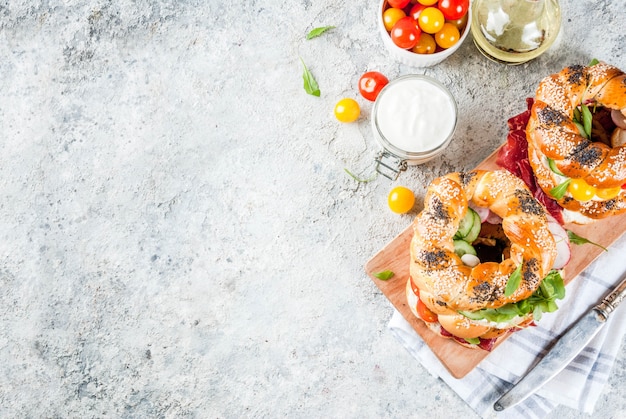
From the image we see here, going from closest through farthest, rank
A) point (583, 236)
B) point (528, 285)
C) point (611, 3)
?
point (528, 285)
point (583, 236)
point (611, 3)

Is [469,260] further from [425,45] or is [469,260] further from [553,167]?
[425,45]

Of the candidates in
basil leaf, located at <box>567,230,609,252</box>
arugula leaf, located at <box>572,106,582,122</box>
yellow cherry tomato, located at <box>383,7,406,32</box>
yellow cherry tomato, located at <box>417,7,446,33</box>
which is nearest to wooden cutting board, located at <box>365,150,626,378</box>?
basil leaf, located at <box>567,230,609,252</box>

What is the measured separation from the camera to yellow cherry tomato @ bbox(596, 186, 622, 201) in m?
2.19

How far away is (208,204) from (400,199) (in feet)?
2.66

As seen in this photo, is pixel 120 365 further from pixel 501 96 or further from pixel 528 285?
pixel 501 96

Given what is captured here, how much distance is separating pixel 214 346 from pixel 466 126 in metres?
1.41

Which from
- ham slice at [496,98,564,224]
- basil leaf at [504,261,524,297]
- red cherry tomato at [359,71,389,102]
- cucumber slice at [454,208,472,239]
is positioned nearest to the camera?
basil leaf at [504,261,524,297]

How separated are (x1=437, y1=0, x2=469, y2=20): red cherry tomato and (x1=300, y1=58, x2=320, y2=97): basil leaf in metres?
0.58

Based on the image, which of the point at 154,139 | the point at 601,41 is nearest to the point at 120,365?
the point at 154,139

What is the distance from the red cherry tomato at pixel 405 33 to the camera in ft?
8.04

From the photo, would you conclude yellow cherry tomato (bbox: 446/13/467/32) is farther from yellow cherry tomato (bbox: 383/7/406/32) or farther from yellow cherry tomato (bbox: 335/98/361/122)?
yellow cherry tomato (bbox: 335/98/361/122)

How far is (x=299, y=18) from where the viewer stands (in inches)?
107

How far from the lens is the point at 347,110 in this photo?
2592 millimetres

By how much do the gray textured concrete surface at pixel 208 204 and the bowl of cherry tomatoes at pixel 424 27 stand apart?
0.47 ft
